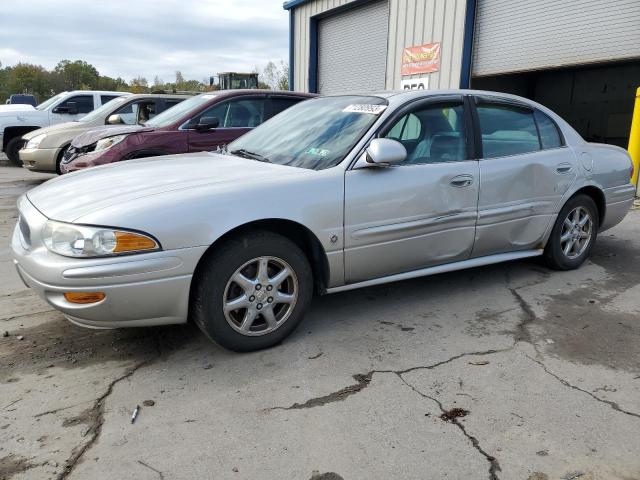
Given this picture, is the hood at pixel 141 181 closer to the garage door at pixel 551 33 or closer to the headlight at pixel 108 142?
the headlight at pixel 108 142

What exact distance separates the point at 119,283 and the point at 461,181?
2359mm

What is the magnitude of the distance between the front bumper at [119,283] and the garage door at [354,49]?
11212 mm

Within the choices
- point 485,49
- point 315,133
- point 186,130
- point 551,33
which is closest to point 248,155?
point 315,133

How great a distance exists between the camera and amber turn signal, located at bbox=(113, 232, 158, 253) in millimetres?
2643

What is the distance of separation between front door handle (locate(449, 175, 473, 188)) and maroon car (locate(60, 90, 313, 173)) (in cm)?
390

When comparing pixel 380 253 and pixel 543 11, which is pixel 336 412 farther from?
pixel 543 11

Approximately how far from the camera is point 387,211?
3385 millimetres

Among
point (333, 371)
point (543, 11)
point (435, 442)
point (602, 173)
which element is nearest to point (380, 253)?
point (333, 371)

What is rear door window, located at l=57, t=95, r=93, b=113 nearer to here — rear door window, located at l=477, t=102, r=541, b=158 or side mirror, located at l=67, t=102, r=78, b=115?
side mirror, located at l=67, t=102, r=78, b=115

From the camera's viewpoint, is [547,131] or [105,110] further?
[105,110]

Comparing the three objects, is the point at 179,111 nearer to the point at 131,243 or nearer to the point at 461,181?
the point at 461,181

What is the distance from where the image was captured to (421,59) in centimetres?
1140

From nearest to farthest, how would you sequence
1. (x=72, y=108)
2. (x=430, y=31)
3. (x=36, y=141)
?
(x=36, y=141), (x=430, y=31), (x=72, y=108)

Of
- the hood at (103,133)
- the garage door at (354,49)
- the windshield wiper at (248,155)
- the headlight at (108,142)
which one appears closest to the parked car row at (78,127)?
the hood at (103,133)
